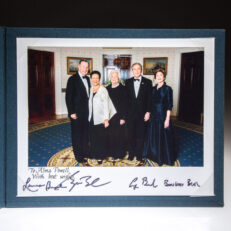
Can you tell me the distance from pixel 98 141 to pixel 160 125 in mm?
322

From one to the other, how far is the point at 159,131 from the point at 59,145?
505 millimetres

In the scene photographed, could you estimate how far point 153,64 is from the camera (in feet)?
3.87

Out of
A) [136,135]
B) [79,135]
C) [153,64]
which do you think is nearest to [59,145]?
[79,135]

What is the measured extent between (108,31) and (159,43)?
0.25 meters

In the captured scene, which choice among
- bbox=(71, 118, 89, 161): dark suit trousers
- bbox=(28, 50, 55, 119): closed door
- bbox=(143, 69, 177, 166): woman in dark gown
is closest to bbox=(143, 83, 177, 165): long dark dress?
bbox=(143, 69, 177, 166): woman in dark gown

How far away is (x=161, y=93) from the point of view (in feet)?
3.97

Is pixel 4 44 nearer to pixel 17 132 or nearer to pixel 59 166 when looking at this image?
pixel 17 132

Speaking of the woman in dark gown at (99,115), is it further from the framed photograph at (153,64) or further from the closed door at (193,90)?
the closed door at (193,90)

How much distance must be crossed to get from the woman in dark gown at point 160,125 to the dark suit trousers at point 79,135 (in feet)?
1.01

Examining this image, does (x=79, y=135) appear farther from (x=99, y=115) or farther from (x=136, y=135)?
(x=136, y=135)
